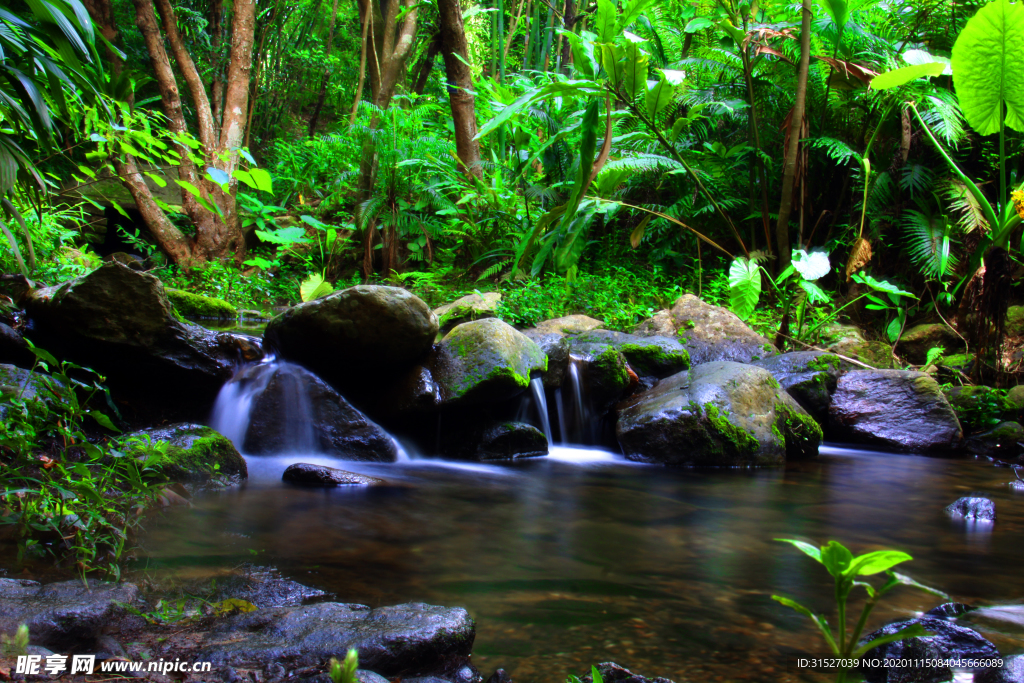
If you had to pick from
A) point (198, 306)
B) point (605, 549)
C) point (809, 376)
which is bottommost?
point (605, 549)

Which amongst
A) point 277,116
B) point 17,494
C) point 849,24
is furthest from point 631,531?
point 277,116

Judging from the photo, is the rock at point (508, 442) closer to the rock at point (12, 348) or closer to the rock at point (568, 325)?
the rock at point (568, 325)

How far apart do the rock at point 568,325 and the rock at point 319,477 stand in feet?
10.3

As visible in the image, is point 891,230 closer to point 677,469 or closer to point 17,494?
point 677,469

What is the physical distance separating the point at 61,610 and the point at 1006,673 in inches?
104

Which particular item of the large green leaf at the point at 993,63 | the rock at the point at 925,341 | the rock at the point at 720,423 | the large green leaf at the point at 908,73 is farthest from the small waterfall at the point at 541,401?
the rock at the point at 925,341

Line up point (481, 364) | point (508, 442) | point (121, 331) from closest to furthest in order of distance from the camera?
point (121, 331) → point (481, 364) → point (508, 442)

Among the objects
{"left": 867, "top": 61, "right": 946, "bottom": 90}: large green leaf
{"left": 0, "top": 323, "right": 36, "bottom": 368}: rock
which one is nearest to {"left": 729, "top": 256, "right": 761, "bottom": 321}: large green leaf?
{"left": 867, "top": 61, "right": 946, "bottom": 90}: large green leaf

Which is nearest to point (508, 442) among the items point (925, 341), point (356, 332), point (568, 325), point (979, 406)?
point (356, 332)

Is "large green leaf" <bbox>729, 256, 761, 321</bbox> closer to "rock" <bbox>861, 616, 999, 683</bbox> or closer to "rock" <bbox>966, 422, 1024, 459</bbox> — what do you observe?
"rock" <bbox>966, 422, 1024, 459</bbox>

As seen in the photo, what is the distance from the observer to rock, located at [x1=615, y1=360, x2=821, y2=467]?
517 centimetres

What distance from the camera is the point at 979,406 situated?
6.31 metres

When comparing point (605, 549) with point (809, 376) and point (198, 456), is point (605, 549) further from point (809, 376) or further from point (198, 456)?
point (809, 376)

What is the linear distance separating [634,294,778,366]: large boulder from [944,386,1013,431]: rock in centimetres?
180
